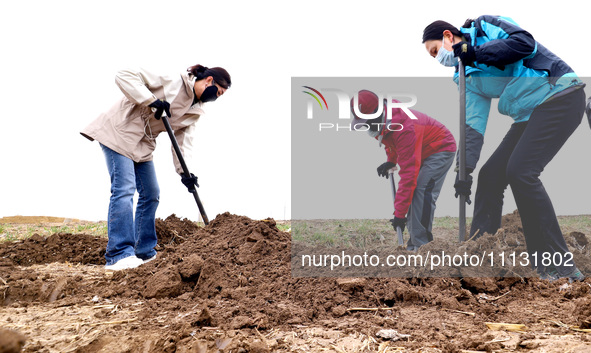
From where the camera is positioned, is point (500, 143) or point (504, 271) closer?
point (504, 271)

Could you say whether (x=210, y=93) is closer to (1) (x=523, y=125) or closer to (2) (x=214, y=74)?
(2) (x=214, y=74)

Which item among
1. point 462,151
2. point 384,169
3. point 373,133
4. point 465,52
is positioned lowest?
point 384,169

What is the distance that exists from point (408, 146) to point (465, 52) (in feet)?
2.73

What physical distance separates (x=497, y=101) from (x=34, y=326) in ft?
11.1

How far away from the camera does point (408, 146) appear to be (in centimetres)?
336

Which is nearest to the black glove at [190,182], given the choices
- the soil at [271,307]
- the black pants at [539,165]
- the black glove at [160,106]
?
the black glove at [160,106]

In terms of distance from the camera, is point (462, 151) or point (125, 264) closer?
point (462, 151)

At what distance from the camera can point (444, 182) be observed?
134 inches

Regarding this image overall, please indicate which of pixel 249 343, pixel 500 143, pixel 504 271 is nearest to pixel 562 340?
pixel 504 271

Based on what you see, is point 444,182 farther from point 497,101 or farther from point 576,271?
point 576,271

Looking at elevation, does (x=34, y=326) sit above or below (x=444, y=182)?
below

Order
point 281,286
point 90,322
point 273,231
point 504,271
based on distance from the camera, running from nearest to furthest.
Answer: point 90,322
point 281,286
point 504,271
point 273,231

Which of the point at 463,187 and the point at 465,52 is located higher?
the point at 465,52

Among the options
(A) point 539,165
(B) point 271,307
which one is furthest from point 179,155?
(A) point 539,165
